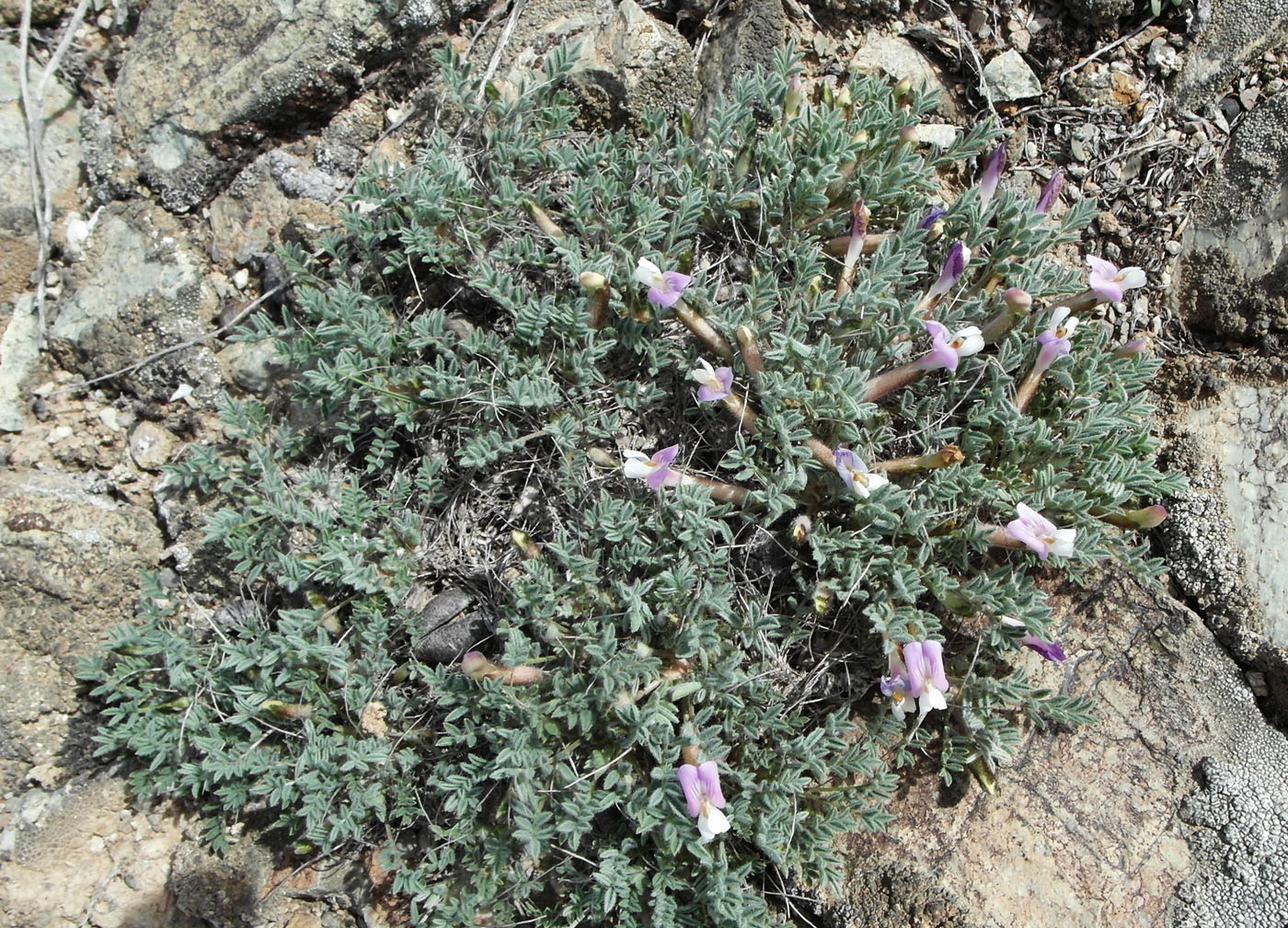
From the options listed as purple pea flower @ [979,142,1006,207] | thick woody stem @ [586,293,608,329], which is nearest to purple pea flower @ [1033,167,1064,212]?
purple pea flower @ [979,142,1006,207]

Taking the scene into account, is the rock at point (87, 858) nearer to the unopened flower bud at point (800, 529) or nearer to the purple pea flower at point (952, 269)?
the unopened flower bud at point (800, 529)

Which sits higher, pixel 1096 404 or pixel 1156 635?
pixel 1096 404

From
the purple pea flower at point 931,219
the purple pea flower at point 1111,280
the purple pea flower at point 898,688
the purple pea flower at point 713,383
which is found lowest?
the purple pea flower at point 898,688

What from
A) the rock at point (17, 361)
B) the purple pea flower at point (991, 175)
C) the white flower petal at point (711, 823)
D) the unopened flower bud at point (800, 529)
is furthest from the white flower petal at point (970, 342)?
the rock at point (17, 361)

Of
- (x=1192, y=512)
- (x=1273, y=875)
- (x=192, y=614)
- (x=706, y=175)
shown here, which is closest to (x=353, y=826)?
(x=192, y=614)

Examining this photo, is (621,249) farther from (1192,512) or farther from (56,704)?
(56,704)

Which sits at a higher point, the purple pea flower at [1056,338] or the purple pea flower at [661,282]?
the purple pea flower at [661,282]

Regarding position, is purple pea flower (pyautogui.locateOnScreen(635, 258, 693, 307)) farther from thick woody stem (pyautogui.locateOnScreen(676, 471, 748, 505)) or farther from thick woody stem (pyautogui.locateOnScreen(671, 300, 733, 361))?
thick woody stem (pyautogui.locateOnScreen(676, 471, 748, 505))
